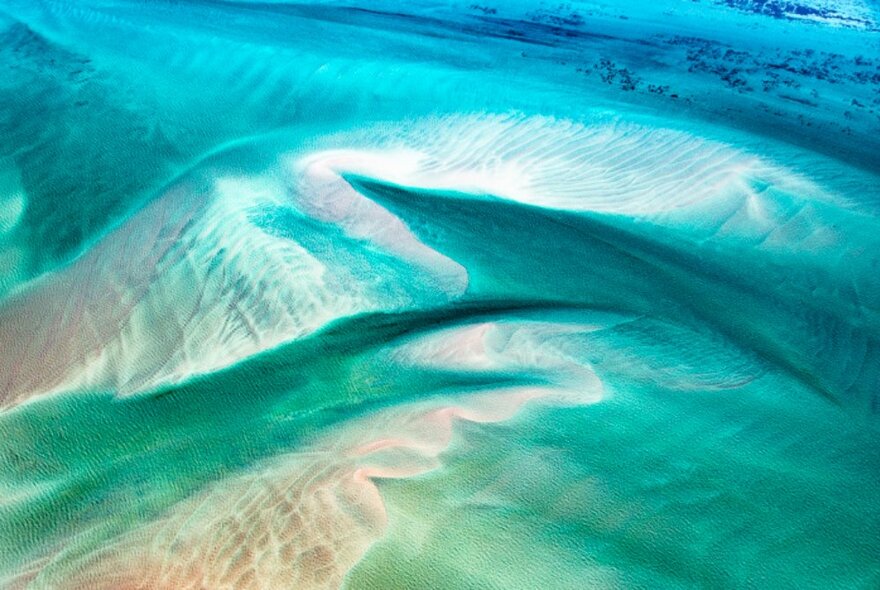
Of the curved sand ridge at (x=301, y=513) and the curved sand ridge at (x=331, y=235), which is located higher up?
the curved sand ridge at (x=331, y=235)

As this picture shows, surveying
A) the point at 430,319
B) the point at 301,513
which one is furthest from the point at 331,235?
the point at 301,513

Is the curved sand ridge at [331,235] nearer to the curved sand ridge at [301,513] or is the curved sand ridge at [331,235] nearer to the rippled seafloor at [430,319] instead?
the rippled seafloor at [430,319]

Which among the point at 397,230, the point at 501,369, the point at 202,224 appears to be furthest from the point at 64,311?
the point at 501,369

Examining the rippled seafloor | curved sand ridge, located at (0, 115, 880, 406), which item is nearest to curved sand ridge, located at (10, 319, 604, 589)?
the rippled seafloor

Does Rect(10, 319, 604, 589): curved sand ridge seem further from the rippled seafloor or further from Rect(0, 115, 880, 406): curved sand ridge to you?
Rect(0, 115, 880, 406): curved sand ridge

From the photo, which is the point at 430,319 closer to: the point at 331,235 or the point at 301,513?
the point at 331,235

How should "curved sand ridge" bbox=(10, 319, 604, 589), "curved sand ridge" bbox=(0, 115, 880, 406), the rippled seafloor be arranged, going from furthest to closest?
"curved sand ridge" bbox=(0, 115, 880, 406), the rippled seafloor, "curved sand ridge" bbox=(10, 319, 604, 589)

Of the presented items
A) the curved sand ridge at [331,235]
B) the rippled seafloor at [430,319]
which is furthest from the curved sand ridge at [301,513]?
the curved sand ridge at [331,235]
